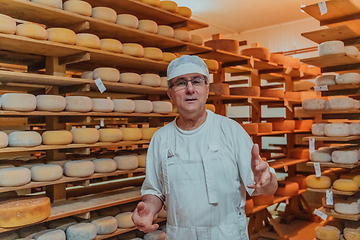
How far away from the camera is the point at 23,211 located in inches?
83.5

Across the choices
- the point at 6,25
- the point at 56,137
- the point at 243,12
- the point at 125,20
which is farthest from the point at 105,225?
the point at 243,12

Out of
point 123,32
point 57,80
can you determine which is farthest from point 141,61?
point 57,80

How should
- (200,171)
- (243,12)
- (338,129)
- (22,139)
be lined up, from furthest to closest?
1. (243,12)
2. (338,129)
3. (22,139)
4. (200,171)

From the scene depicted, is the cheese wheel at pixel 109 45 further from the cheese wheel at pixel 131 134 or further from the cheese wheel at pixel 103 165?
the cheese wheel at pixel 103 165

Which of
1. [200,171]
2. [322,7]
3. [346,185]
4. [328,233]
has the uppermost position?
[322,7]

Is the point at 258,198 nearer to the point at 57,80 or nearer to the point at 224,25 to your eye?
the point at 57,80

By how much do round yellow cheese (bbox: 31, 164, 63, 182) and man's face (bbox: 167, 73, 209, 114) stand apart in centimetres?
130

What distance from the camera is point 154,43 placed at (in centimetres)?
331

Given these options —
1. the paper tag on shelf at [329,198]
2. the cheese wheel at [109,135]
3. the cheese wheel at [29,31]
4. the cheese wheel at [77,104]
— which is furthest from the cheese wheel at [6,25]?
the paper tag on shelf at [329,198]

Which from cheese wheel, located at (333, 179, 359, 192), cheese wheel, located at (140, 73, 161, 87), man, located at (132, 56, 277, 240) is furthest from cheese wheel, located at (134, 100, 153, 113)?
cheese wheel, located at (333, 179, 359, 192)

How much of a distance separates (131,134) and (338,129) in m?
2.01

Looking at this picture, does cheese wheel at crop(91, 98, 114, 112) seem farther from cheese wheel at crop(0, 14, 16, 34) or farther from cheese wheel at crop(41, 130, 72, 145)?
cheese wheel at crop(0, 14, 16, 34)

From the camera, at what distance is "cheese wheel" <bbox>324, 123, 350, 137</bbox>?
10.2 ft

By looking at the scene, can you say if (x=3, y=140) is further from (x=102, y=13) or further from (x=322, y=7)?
(x=322, y=7)
